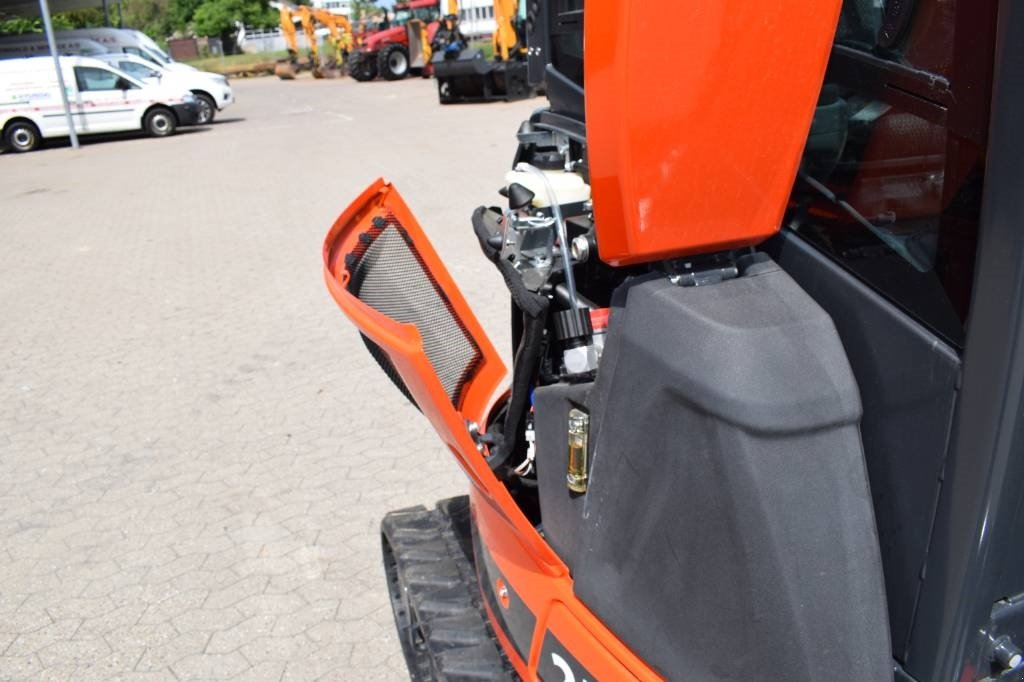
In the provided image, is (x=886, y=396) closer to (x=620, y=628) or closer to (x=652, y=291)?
→ (x=652, y=291)

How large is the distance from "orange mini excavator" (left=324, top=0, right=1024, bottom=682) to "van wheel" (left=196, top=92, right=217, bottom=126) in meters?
21.2

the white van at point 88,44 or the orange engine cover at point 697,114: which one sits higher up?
the orange engine cover at point 697,114

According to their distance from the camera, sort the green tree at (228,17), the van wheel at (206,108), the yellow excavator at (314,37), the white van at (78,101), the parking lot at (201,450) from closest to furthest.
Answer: the parking lot at (201,450)
the white van at (78,101)
the van wheel at (206,108)
the yellow excavator at (314,37)
the green tree at (228,17)

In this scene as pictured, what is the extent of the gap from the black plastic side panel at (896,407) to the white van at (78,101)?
64.9 feet

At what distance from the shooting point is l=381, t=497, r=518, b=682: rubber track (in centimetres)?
227

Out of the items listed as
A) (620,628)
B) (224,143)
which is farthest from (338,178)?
(620,628)

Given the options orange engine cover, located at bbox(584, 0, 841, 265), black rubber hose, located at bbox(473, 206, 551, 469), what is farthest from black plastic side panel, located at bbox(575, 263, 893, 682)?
black rubber hose, located at bbox(473, 206, 551, 469)

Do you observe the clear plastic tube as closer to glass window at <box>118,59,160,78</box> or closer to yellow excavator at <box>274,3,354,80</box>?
glass window at <box>118,59,160,78</box>

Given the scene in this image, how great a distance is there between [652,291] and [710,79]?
342 mm

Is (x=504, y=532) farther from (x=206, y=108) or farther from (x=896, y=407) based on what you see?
(x=206, y=108)

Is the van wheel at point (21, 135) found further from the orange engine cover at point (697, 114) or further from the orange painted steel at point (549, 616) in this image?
the orange engine cover at point (697, 114)

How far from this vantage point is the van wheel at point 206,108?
20.9m

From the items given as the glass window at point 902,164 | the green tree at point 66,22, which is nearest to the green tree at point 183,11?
the green tree at point 66,22

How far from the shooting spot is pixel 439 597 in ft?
8.52
